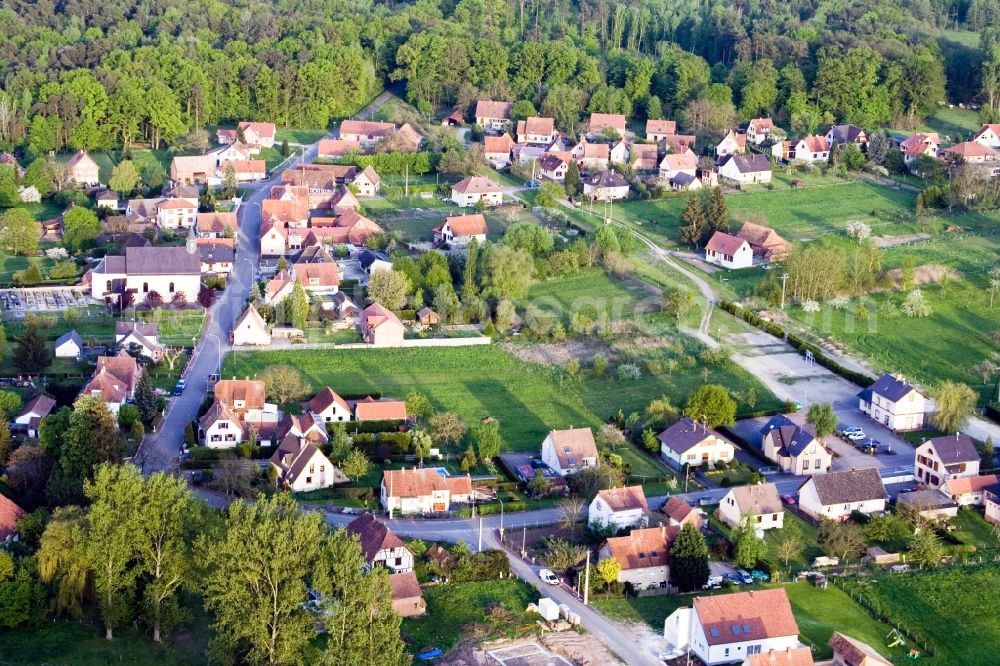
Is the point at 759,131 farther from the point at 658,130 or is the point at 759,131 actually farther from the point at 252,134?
the point at 252,134

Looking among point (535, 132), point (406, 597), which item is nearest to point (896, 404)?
point (406, 597)

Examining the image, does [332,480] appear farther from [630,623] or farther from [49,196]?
[49,196]

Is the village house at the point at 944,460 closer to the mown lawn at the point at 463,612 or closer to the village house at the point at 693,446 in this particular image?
the village house at the point at 693,446

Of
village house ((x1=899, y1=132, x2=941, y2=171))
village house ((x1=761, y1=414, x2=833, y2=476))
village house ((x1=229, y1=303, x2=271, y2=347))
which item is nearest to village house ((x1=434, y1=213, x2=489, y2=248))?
village house ((x1=229, y1=303, x2=271, y2=347))

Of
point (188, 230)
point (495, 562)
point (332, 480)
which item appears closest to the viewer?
point (495, 562)

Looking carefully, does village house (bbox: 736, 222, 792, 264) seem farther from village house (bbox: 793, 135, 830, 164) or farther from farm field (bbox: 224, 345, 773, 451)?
village house (bbox: 793, 135, 830, 164)

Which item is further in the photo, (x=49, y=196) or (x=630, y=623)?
(x=49, y=196)

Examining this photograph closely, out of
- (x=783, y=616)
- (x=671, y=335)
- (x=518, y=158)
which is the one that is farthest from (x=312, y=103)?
(x=783, y=616)
